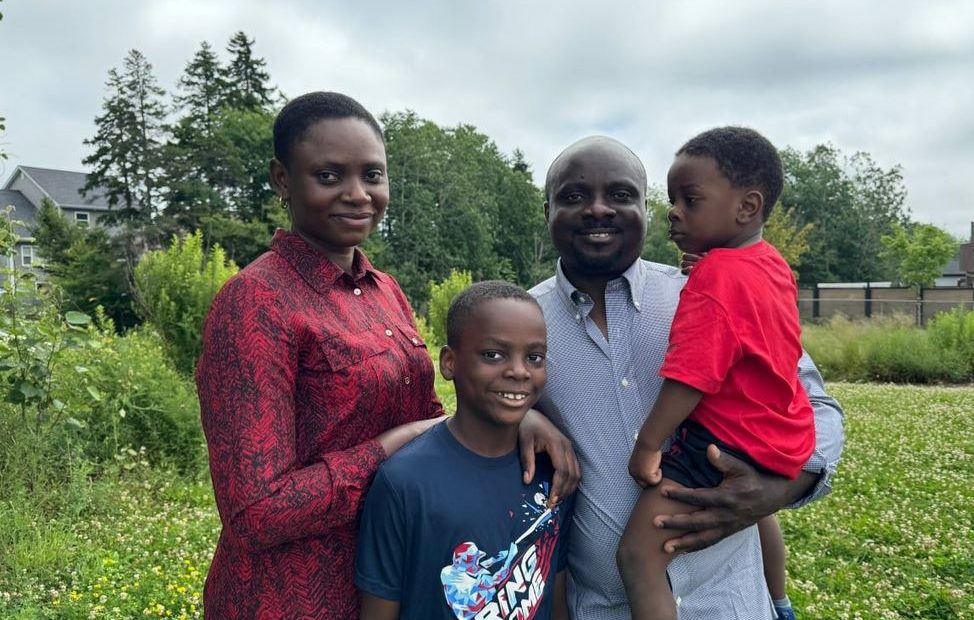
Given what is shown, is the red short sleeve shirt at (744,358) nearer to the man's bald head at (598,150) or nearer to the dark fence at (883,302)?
the man's bald head at (598,150)

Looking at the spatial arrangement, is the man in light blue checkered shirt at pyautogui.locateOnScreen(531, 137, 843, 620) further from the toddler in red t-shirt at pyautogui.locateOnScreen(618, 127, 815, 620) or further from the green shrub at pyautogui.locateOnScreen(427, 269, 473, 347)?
the green shrub at pyautogui.locateOnScreen(427, 269, 473, 347)

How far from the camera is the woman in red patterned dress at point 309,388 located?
5.22 feet

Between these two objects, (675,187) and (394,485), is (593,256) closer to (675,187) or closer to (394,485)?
(675,187)

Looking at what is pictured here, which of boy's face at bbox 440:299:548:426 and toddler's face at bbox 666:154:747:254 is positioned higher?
toddler's face at bbox 666:154:747:254

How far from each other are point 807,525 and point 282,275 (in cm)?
600

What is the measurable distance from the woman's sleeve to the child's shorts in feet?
2.89

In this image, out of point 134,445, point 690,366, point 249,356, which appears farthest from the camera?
point 134,445

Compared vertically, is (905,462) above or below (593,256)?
below

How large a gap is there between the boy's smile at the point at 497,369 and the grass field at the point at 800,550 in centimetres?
329

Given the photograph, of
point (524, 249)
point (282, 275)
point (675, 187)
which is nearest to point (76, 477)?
point (282, 275)

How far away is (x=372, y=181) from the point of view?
192 cm

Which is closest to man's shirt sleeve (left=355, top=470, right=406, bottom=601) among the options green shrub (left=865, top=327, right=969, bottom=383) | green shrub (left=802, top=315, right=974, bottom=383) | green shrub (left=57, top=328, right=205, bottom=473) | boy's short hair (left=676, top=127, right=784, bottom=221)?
boy's short hair (left=676, top=127, right=784, bottom=221)

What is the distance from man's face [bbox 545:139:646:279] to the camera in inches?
84.0

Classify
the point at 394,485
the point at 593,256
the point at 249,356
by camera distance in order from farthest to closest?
the point at 593,256 → the point at 394,485 → the point at 249,356
